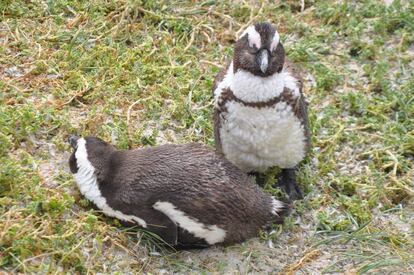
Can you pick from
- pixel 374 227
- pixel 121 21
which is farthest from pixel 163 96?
pixel 374 227

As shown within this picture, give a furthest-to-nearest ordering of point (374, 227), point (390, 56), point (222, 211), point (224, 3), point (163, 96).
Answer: point (224, 3) < point (390, 56) < point (163, 96) < point (374, 227) < point (222, 211)

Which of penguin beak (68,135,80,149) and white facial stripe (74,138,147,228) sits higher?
penguin beak (68,135,80,149)

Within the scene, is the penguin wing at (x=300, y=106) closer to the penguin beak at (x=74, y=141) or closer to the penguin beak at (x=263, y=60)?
the penguin beak at (x=263, y=60)

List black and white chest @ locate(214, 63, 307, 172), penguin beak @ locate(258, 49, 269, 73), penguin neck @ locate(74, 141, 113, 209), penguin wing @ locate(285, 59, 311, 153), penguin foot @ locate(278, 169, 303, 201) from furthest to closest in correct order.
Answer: penguin foot @ locate(278, 169, 303, 201)
penguin wing @ locate(285, 59, 311, 153)
black and white chest @ locate(214, 63, 307, 172)
penguin beak @ locate(258, 49, 269, 73)
penguin neck @ locate(74, 141, 113, 209)

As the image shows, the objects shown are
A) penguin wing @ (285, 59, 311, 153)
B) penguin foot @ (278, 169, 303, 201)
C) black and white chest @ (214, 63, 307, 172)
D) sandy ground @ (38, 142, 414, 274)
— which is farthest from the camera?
penguin foot @ (278, 169, 303, 201)

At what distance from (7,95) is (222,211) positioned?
5.96 feet

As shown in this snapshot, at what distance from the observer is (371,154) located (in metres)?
5.47

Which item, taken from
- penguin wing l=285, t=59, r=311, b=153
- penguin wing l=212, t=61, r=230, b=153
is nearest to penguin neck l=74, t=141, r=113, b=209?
penguin wing l=212, t=61, r=230, b=153

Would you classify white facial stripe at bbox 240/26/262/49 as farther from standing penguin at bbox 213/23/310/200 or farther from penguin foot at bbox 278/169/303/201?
penguin foot at bbox 278/169/303/201

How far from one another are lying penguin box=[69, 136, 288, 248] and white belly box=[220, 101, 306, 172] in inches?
10.2

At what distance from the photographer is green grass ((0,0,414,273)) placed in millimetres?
4348

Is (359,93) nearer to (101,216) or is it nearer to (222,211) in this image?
(222,211)

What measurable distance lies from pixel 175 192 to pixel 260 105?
78 cm

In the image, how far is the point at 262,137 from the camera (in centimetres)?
478
